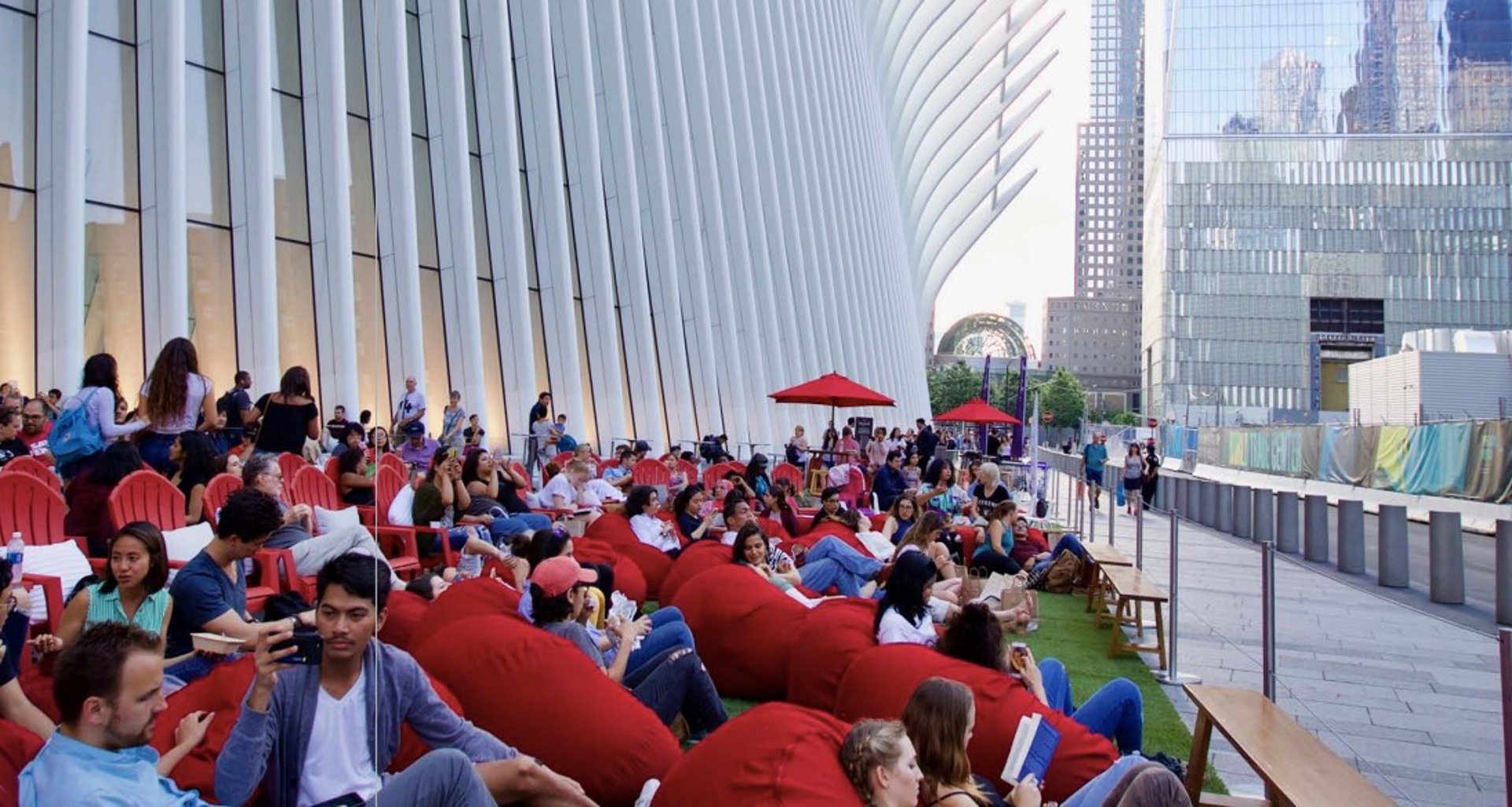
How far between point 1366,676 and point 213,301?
13432 mm

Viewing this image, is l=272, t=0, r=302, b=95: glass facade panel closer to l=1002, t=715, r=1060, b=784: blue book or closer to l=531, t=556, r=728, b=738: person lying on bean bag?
l=531, t=556, r=728, b=738: person lying on bean bag

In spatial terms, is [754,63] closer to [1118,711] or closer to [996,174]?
[1118,711]

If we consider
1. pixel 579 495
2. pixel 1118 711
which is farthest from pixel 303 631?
pixel 579 495

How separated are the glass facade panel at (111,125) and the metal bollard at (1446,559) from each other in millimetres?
14894

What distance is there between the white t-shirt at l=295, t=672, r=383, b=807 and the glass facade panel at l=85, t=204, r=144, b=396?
39.2 ft

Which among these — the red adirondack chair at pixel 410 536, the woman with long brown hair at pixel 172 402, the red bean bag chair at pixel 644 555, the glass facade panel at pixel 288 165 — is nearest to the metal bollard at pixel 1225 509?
the red bean bag chair at pixel 644 555

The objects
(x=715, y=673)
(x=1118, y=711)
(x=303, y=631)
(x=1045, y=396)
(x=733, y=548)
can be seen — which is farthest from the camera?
(x=1045, y=396)

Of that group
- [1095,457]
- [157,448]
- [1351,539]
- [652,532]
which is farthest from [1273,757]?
[1095,457]

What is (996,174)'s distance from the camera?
78.0 m

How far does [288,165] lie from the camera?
17.5 m

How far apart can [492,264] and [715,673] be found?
45.1ft

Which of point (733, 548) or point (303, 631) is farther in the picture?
point (733, 548)

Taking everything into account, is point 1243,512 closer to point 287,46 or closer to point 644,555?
point 644,555

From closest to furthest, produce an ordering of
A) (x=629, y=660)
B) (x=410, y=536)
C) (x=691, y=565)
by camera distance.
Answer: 1. (x=629, y=660)
2. (x=691, y=565)
3. (x=410, y=536)
